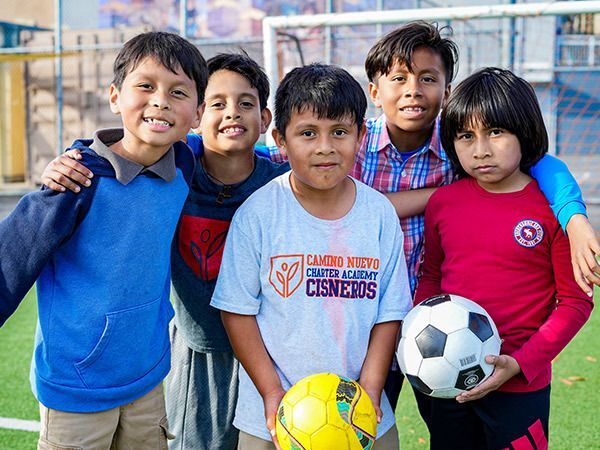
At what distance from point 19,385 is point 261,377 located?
251 centimetres

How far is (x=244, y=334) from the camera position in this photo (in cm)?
209

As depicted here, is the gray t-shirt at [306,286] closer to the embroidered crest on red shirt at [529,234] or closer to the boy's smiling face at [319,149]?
the boy's smiling face at [319,149]

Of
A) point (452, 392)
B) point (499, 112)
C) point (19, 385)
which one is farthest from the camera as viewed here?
point (19, 385)

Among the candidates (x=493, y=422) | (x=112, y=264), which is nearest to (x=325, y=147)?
(x=112, y=264)

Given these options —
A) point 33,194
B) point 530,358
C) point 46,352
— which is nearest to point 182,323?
point 46,352

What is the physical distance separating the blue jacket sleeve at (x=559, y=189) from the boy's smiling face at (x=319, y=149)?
26.0 inches

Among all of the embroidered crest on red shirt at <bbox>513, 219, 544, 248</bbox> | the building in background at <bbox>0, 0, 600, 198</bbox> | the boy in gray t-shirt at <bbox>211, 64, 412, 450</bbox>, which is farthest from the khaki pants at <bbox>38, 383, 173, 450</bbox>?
the building in background at <bbox>0, 0, 600, 198</bbox>

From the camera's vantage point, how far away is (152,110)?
7.06ft

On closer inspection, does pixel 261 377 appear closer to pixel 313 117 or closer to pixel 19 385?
pixel 313 117

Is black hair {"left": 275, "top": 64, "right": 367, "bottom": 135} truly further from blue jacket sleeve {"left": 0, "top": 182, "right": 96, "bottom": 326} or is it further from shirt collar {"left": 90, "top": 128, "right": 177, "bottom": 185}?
blue jacket sleeve {"left": 0, "top": 182, "right": 96, "bottom": 326}

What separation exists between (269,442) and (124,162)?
3.24 ft

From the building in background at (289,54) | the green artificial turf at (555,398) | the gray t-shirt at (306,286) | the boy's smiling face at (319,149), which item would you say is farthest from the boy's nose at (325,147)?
the building in background at (289,54)

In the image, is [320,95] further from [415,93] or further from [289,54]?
[289,54]

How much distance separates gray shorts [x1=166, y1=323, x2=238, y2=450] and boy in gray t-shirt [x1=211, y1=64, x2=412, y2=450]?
20.1 inches
